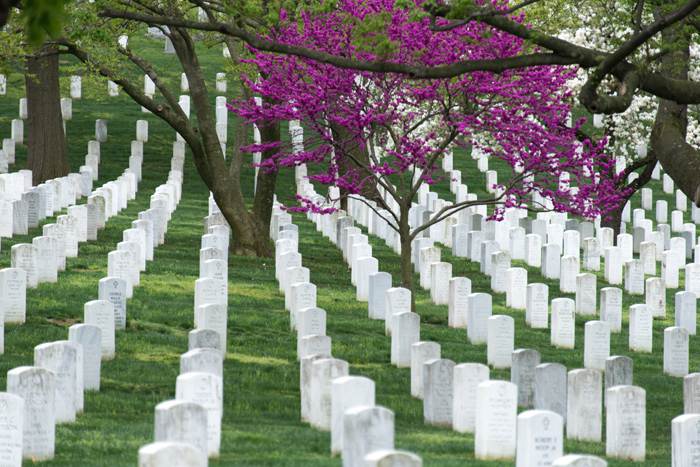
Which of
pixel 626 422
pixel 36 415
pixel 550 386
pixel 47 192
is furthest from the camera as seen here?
pixel 47 192

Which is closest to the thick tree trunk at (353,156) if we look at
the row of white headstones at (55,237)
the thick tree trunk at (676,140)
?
the row of white headstones at (55,237)

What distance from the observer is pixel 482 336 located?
60.0 feet

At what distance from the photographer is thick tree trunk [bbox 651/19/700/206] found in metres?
14.6

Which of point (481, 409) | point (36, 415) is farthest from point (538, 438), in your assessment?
point (36, 415)

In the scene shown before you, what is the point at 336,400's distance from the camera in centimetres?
1076

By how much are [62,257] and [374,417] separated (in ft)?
41.3

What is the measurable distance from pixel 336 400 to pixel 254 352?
5793 mm

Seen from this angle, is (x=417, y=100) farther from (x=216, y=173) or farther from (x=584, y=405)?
(x=584, y=405)

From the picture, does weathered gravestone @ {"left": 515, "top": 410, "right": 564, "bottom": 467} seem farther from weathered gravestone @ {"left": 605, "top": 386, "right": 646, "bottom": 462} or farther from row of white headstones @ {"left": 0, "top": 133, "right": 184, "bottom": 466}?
row of white headstones @ {"left": 0, "top": 133, "right": 184, "bottom": 466}

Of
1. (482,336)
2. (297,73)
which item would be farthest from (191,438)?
(297,73)

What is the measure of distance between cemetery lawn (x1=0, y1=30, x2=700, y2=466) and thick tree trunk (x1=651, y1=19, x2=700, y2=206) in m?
2.38

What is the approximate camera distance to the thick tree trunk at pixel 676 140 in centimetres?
1460

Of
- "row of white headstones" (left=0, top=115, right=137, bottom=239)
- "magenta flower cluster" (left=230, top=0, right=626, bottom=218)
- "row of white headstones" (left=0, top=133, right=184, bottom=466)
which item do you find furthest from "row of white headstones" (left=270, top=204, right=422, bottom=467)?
"row of white headstones" (left=0, top=115, right=137, bottom=239)

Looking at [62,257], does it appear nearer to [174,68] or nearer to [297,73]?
[297,73]
